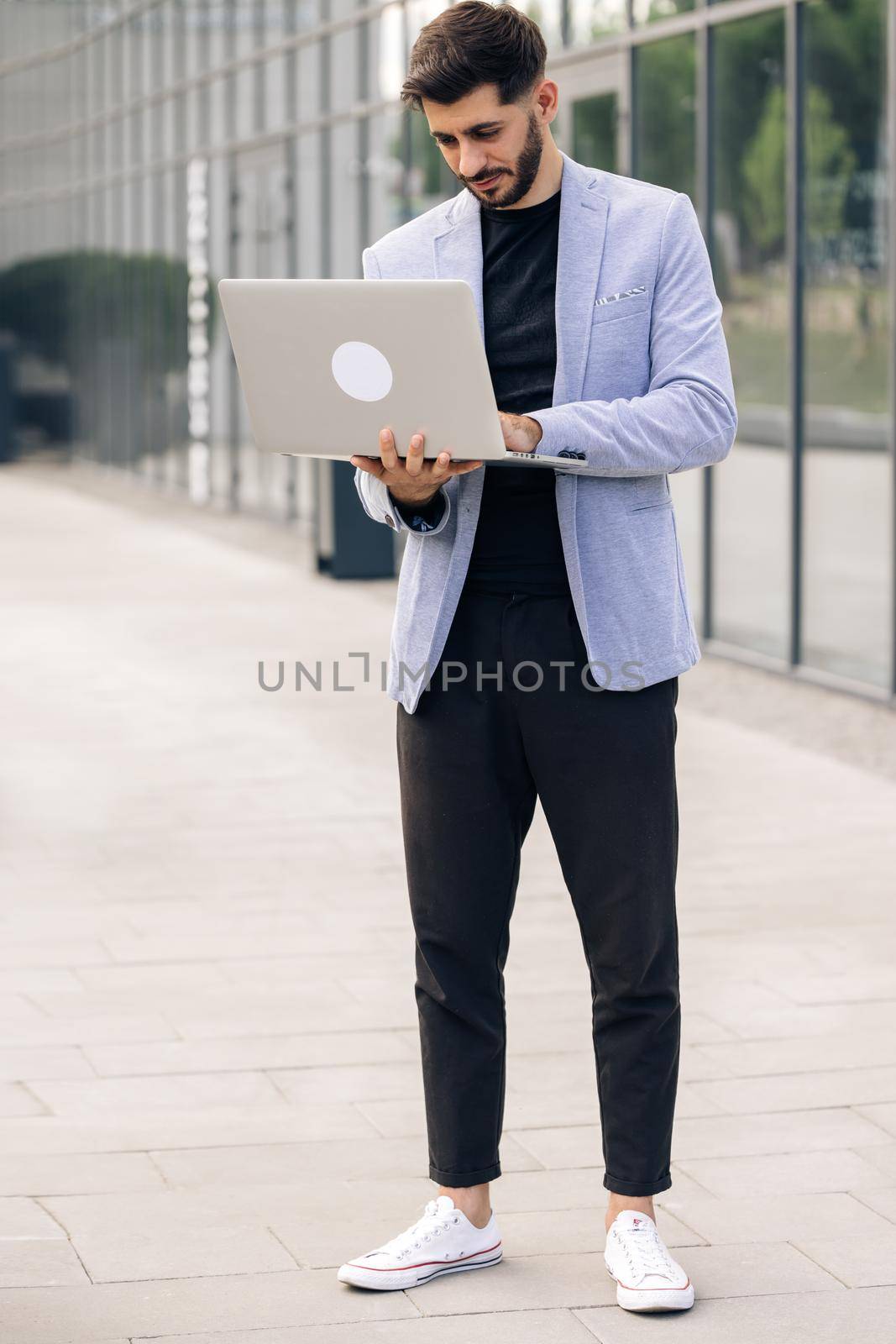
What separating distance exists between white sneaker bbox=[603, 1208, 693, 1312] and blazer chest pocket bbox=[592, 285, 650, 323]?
4.64ft

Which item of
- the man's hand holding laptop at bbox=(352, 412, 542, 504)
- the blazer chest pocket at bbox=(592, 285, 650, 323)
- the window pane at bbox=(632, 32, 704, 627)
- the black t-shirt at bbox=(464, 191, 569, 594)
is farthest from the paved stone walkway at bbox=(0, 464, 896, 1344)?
the window pane at bbox=(632, 32, 704, 627)

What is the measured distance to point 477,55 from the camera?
3125mm

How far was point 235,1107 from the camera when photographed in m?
4.35

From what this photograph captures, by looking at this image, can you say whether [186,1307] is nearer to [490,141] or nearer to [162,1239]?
[162,1239]

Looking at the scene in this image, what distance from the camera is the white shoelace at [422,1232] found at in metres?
3.46

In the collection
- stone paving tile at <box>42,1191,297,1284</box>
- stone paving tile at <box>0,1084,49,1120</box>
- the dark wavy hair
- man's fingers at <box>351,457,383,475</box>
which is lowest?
stone paving tile at <box>0,1084,49,1120</box>

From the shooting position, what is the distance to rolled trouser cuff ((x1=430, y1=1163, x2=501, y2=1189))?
137 inches

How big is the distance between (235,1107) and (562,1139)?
2.23ft

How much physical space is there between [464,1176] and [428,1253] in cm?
13

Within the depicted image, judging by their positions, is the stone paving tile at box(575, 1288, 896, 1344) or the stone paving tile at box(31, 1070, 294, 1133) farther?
the stone paving tile at box(31, 1070, 294, 1133)

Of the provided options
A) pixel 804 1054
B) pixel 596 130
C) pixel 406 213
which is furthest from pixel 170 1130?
pixel 406 213

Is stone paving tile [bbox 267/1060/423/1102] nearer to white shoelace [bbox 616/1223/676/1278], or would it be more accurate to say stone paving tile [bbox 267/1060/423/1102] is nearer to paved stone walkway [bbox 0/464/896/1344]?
paved stone walkway [bbox 0/464/896/1344]

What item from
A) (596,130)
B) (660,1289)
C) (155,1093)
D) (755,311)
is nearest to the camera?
(660,1289)

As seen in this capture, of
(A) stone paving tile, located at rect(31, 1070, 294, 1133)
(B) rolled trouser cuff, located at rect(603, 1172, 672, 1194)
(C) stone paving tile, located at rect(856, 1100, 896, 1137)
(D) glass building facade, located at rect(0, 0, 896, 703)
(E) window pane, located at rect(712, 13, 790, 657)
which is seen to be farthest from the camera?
(E) window pane, located at rect(712, 13, 790, 657)
